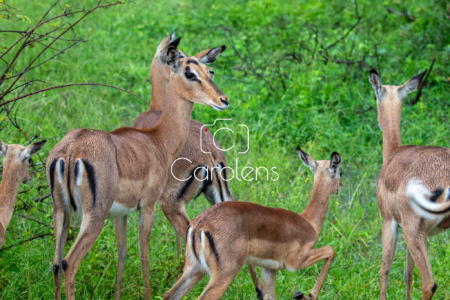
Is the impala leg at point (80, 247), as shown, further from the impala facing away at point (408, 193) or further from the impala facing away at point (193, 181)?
the impala facing away at point (408, 193)

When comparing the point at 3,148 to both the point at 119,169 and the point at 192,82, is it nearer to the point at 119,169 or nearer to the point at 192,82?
the point at 119,169

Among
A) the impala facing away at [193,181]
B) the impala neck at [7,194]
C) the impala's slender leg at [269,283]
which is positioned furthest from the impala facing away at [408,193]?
the impala neck at [7,194]

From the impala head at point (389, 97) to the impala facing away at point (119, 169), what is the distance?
4.26 ft

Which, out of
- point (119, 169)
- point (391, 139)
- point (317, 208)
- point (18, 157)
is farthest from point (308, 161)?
point (18, 157)

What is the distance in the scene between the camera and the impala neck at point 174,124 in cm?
416

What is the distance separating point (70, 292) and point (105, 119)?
3518mm

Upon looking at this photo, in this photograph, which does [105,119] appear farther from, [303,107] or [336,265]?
[336,265]

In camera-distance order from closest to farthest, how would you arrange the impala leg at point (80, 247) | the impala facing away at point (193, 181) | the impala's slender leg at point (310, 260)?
the impala leg at point (80, 247), the impala's slender leg at point (310, 260), the impala facing away at point (193, 181)

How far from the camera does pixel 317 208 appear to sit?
395 centimetres

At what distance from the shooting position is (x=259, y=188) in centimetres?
538

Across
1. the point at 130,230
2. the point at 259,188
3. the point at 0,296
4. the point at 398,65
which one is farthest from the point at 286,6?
the point at 0,296

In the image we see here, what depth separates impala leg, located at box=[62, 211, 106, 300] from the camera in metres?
3.17

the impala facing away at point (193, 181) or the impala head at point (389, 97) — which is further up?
the impala head at point (389, 97)

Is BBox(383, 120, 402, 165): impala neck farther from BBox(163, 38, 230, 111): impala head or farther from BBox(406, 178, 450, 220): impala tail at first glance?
BBox(163, 38, 230, 111): impala head
